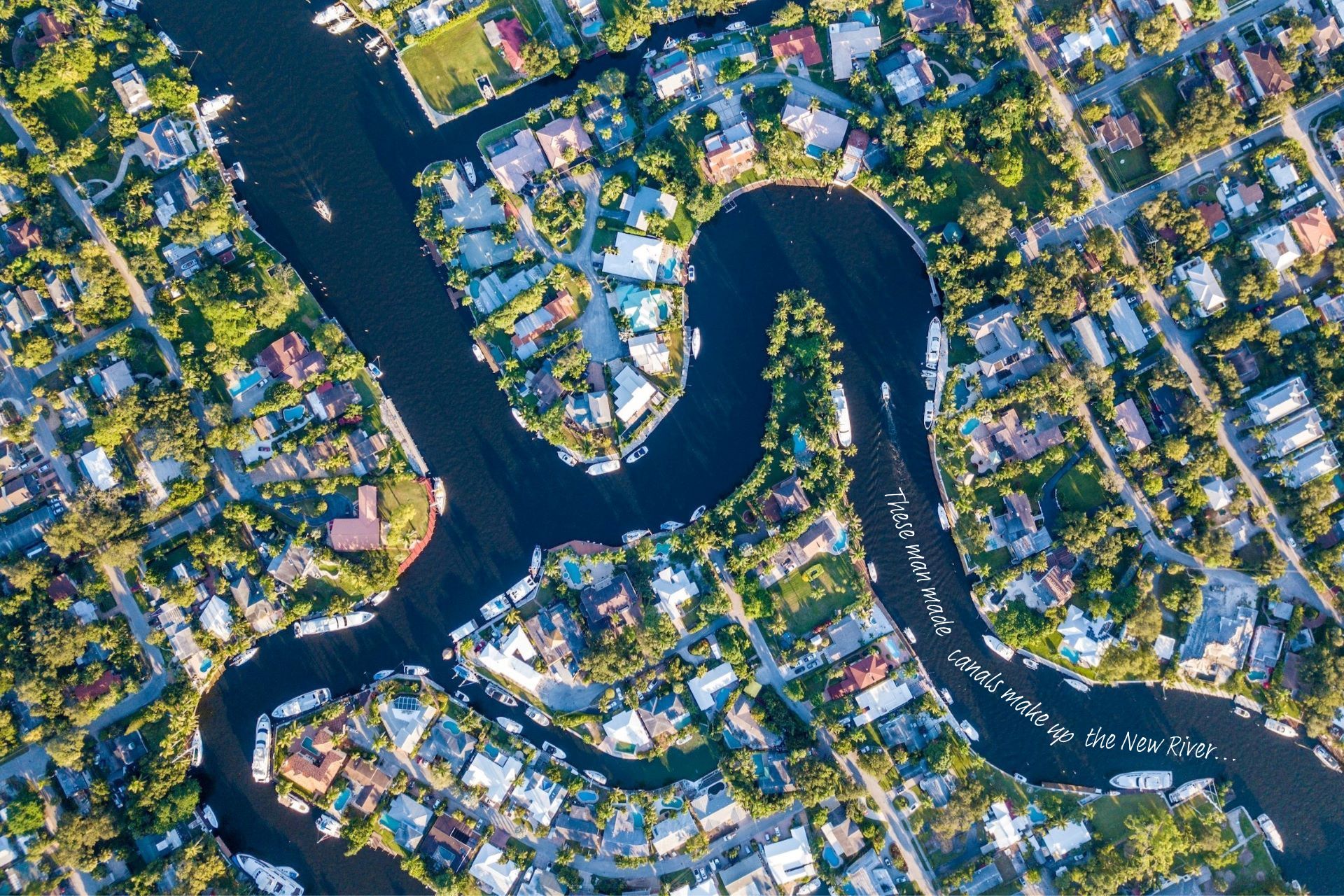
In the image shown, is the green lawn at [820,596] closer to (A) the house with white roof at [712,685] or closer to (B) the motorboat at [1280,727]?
(A) the house with white roof at [712,685]

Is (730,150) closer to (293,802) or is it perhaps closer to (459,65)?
(459,65)

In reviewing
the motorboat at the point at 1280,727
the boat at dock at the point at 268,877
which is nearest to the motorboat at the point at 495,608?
the boat at dock at the point at 268,877

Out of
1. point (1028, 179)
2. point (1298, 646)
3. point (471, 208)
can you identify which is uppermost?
point (471, 208)

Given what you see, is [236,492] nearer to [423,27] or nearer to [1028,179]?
[423,27]

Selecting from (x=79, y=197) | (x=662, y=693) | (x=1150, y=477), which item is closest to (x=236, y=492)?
(x=79, y=197)

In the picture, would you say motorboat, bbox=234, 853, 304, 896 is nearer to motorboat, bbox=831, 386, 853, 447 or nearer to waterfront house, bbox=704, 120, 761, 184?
motorboat, bbox=831, 386, 853, 447

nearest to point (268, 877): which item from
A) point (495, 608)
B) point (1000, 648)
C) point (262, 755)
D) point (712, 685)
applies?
point (262, 755)
